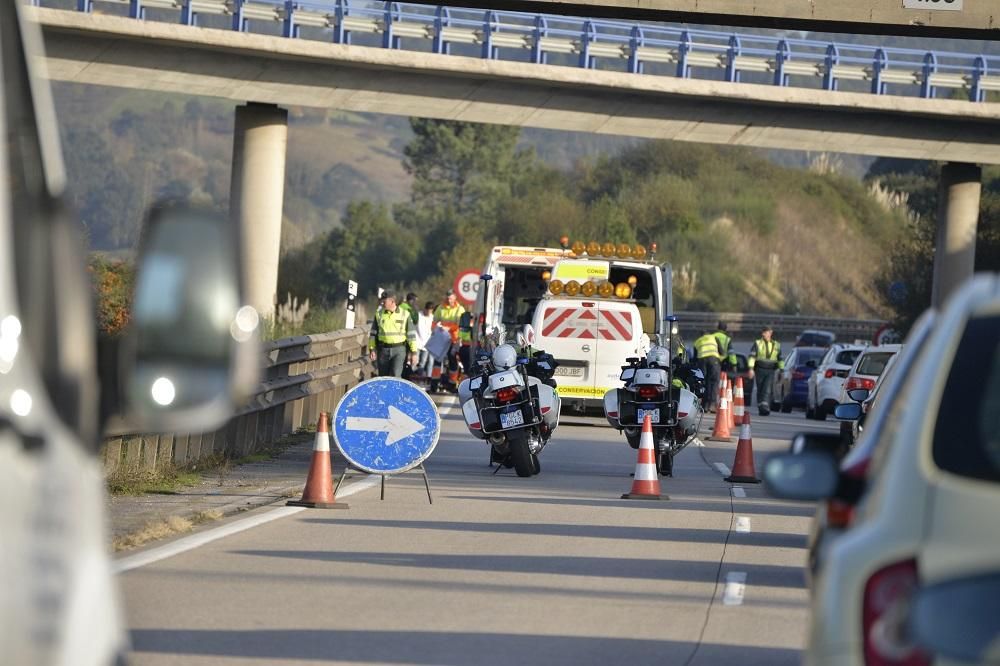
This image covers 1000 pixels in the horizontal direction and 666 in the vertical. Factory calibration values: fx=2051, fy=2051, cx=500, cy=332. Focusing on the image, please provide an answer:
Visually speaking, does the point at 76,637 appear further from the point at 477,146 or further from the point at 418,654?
the point at 477,146

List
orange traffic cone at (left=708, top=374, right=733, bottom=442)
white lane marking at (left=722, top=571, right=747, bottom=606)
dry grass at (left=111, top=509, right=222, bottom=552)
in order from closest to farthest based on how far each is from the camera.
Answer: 1. white lane marking at (left=722, top=571, right=747, bottom=606)
2. dry grass at (left=111, top=509, right=222, bottom=552)
3. orange traffic cone at (left=708, top=374, right=733, bottom=442)

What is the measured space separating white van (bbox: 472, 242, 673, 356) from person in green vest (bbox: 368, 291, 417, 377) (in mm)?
1138

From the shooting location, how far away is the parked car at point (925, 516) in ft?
14.8

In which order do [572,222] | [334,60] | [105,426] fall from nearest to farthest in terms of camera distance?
[105,426] < [334,60] < [572,222]

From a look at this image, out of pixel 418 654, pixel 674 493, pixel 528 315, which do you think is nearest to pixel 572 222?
pixel 528 315

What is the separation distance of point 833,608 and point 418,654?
434cm

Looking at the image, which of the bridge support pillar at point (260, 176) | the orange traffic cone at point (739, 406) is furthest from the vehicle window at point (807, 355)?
the bridge support pillar at point (260, 176)

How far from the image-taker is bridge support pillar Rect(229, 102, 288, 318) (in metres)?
39.5

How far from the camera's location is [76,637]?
12.0 feet

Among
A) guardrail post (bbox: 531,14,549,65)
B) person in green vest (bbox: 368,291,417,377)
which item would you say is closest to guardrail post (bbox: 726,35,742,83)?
guardrail post (bbox: 531,14,549,65)

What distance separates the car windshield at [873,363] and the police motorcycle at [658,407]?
10.3m

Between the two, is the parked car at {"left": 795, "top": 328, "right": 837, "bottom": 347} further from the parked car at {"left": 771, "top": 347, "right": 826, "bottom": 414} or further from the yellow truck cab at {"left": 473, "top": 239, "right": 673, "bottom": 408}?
the yellow truck cab at {"left": 473, "top": 239, "right": 673, "bottom": 408}

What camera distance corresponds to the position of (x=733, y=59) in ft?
132

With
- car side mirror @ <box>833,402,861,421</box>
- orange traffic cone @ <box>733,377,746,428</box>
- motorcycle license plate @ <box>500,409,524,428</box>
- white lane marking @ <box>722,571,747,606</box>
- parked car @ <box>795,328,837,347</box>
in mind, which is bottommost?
parked car @ <box>795,328,837,347</box>
